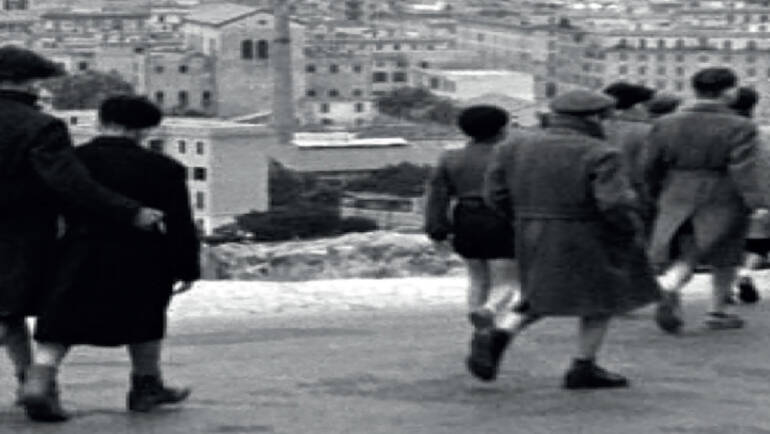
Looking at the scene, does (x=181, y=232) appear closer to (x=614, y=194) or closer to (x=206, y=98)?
(x=614, y=194)

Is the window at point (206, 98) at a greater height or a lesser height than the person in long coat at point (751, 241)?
lesser

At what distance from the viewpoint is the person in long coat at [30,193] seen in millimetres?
5574

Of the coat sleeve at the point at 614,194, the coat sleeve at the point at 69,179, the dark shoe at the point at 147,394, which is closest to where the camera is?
the coat sleeve at the point at 69,179

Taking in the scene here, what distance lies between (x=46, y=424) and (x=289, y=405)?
63cm

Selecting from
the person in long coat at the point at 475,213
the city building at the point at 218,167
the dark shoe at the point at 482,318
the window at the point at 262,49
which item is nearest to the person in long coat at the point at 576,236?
the dark shoe at the point at 482,318

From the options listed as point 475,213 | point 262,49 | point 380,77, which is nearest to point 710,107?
point 475,213

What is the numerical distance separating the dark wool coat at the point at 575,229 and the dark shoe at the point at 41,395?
1201 millimetres

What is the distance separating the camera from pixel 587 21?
111 meters

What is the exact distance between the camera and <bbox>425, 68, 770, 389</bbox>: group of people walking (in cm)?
610

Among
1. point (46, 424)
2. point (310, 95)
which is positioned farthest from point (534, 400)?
point (310, 95)

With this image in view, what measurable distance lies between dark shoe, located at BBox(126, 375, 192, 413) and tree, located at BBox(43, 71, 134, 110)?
6502 centimetres

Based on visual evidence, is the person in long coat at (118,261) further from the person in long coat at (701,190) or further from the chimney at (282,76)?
the chimney at (282,76)

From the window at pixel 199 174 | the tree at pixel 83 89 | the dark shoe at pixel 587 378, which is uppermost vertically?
the dark shoe at pixel 587 378

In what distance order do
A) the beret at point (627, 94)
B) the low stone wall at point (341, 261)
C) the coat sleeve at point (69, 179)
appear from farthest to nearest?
the low stone wall at point (341, 261) < the beret at point (627, 94) < the coat sleeve at point (69, 179)
